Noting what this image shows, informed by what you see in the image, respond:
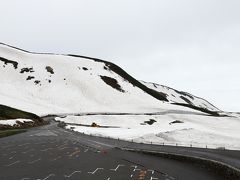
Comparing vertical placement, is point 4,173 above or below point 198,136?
below

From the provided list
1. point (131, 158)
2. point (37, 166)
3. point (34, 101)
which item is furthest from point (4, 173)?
point (34, 101)

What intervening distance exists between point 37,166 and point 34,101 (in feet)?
501

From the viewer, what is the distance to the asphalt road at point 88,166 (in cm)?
3127

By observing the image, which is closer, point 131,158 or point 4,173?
point 4,173

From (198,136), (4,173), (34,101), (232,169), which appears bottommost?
(4,173)

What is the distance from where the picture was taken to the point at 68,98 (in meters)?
197

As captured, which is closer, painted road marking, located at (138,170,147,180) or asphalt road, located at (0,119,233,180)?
painted road marking, located at (138,170,147,180)

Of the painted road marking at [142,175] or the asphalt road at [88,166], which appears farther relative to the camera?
the asphalt road at [88,166]

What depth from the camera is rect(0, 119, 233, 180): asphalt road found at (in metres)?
31.3

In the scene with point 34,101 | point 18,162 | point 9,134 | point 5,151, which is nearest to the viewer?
point 18,162

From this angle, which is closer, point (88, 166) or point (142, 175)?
point (142, 175)

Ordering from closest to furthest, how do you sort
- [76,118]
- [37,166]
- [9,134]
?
1. [37,166]
2. [9,134]
3. [76,118]

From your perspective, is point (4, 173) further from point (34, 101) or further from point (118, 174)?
point (34, 101)

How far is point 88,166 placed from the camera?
37.4 meters
